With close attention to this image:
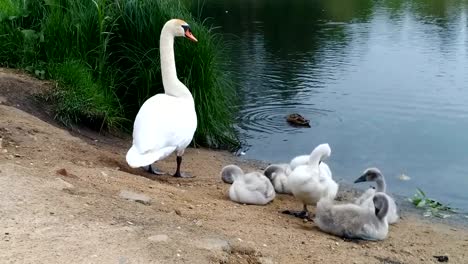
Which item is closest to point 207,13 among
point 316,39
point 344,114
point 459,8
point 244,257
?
point 316,39

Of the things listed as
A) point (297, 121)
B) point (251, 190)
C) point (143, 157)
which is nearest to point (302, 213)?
point (251, 190)

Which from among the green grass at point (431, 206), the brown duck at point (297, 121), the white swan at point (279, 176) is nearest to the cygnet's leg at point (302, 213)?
the white swan at point (279, 176)

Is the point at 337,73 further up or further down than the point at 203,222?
further down

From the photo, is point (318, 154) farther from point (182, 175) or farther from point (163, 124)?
point (182, 175)

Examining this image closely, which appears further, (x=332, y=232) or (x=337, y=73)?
(x=337, y=73)

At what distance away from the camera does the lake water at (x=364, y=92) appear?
31.7 feet

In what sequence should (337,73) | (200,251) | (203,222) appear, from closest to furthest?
(200,251)
(203,222)
(337,73)

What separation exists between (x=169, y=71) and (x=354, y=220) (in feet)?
10.9

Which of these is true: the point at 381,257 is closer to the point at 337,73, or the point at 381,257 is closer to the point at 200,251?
the point at 200,251

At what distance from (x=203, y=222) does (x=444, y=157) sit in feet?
17.5

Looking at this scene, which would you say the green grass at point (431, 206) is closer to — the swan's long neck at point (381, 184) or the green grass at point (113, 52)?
the swan's long neck at point (381, 184)

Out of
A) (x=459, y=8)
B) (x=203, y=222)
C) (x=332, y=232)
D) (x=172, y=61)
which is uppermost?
(x=172, y=61)

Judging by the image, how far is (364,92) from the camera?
13609mm

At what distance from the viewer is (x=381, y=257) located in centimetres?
557
